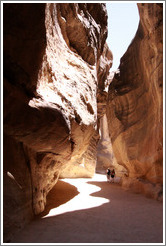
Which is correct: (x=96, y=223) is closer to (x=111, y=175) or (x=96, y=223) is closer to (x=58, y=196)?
(x=58, y=196)

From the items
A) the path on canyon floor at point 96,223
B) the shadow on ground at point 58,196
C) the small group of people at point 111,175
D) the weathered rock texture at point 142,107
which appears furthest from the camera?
the small group of people at point 111,175

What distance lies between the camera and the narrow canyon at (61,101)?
3.60 metres

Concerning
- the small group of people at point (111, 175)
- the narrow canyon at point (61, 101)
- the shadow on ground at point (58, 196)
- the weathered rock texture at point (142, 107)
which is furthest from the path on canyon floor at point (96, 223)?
the small group of people at point (111, 175)

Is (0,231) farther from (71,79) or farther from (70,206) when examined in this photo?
(71,79)

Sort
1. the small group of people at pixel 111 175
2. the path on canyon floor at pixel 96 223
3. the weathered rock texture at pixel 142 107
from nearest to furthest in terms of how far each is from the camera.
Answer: the path on canyon floor at pixel 96 223
the weathered rock texture at pixel 142 107
the small group of people at pixel 111 175

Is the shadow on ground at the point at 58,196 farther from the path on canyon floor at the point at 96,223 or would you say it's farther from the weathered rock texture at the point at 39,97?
the weathered rock texture at the point at 39,97

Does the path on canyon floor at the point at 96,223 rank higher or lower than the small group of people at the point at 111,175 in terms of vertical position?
higher

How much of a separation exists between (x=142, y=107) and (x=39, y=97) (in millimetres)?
7145

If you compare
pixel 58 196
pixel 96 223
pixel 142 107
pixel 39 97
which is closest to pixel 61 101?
pixel 39 97

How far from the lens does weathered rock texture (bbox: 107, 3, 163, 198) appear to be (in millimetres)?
7453

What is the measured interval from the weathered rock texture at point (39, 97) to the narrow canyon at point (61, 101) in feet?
0.06

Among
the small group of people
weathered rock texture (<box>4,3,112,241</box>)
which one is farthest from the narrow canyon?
the small group of people

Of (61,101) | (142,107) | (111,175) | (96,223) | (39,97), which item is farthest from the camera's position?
(111,175)

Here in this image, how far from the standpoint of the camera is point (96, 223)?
4383 millimetres
